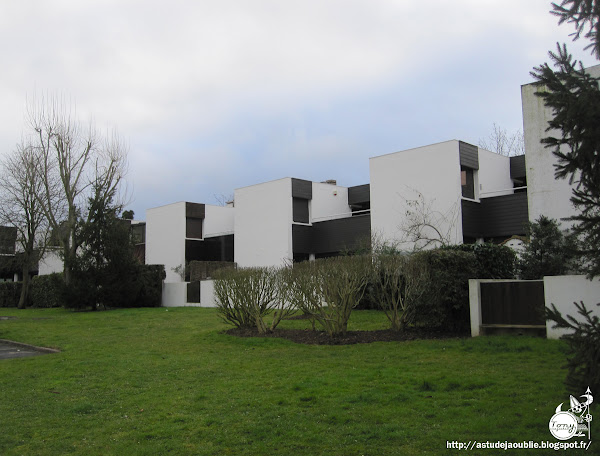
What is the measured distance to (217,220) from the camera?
38875 millimetres

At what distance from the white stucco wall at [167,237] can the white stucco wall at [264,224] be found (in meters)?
5.28

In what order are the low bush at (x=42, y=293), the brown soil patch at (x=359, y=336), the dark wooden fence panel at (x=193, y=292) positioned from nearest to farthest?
the brown soil patch at (x=359, y=336), the dark wooden fence panel at (x=193, y=292), the low bush at (x=42, y=293)

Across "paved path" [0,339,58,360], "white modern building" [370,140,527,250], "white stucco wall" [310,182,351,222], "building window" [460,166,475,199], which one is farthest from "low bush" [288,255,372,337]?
"white stucco wall" [310,182,351,222]

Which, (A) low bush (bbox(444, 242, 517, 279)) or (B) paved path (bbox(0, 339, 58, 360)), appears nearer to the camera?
(B) paved path (bbox(0, 339, 58, 360))

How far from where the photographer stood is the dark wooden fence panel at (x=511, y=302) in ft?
36.3

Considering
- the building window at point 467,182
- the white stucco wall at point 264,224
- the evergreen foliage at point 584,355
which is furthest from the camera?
the white stucco wall at point 264,224

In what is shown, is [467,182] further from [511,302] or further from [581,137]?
[581,137]

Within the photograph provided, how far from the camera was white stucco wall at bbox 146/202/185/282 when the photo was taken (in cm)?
3669

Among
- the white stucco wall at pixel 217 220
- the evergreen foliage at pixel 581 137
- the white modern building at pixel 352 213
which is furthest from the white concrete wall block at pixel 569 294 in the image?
the white stucco wall at pixel 217 220

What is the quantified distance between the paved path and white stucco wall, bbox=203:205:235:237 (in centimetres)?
2273

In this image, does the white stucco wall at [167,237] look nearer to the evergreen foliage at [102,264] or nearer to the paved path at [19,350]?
the evergreen foliage at [102,264]

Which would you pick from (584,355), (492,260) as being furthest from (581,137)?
(492,260)

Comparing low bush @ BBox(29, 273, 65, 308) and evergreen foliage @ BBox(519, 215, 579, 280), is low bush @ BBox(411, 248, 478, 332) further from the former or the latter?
low bush @ BBox(29, 273, 65, 308)

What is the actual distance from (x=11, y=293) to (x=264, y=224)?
2099 cm
